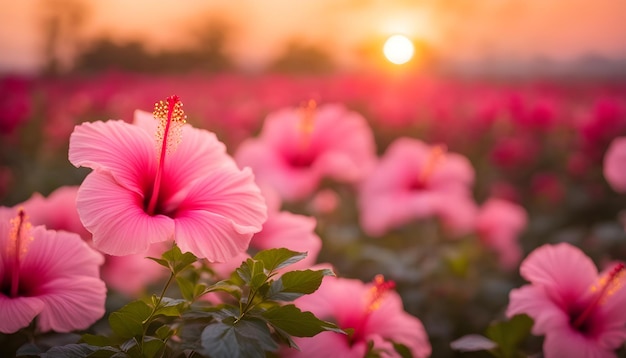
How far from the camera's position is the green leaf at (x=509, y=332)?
2.99 feet

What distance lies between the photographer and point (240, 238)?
751 millimetres

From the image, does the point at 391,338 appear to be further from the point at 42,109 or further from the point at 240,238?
the point at 42,109

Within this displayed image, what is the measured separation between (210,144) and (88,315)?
27 cm

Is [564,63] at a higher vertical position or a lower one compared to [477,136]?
higher

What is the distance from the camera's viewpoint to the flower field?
2.43 feet

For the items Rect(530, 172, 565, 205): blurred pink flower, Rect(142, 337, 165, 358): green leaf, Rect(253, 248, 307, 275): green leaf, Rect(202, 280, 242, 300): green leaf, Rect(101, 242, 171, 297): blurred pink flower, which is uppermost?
Rect(530, 172, 565, 205): blurred pink flower

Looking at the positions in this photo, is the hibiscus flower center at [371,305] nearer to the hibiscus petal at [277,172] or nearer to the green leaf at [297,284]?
the green leaf at [297,284]

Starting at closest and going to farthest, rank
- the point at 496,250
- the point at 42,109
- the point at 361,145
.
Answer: the point at 361,145
the point at 496,250
the point at 42,109

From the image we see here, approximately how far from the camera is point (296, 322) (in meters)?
0.72

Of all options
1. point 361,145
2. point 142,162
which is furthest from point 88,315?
point 361,145

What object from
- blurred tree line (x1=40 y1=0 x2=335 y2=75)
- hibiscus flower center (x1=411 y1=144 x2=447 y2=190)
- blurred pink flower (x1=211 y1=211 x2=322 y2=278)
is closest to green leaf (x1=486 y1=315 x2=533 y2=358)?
blurred pink flower (x1=211 y1=211 x2=322 y2=278)

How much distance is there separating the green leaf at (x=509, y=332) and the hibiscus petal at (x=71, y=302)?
54cm

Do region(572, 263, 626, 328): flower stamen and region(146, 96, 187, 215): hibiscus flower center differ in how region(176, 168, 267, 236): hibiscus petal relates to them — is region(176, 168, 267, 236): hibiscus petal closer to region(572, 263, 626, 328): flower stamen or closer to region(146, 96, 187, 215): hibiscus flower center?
region(146, 96, 187, 215): hibiscus flower center

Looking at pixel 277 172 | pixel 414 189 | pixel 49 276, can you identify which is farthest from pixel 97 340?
pixel 414 189
